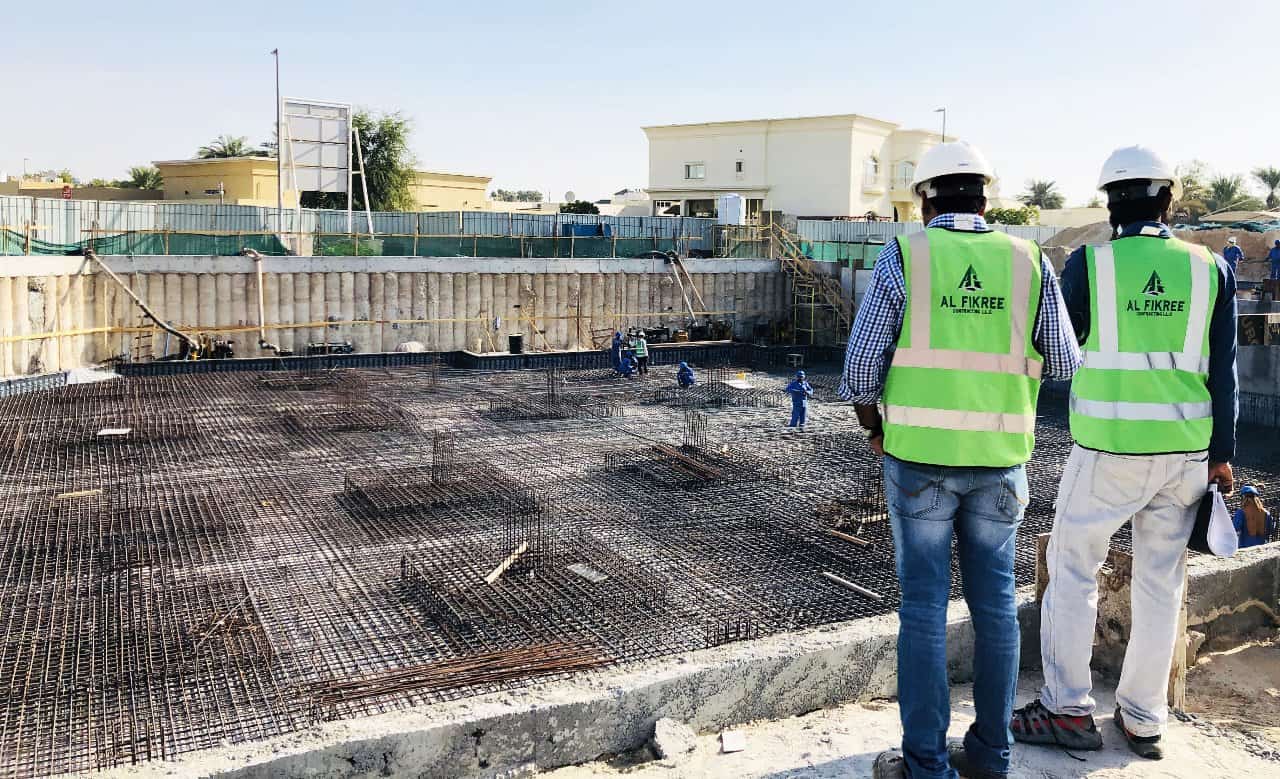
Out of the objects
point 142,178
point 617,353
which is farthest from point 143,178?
point 617,353

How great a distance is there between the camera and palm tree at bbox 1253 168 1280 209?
149 ft

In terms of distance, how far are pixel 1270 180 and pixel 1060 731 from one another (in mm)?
51648

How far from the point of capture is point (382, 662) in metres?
5.04

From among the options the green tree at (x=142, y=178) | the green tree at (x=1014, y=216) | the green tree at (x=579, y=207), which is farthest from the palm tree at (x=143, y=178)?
the green tree at (x=1014, y=216)

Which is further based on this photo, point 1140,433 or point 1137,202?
point 1137,202

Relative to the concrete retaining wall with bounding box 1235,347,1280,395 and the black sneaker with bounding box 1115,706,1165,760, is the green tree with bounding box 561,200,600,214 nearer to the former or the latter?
the concrete retaining wall with bounding box 1235,347,1280,395

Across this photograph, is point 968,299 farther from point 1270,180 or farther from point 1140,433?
point 1270,180

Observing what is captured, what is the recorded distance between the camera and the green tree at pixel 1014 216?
39906 millimetres

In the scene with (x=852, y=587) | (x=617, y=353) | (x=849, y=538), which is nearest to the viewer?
(x=852, y=587)

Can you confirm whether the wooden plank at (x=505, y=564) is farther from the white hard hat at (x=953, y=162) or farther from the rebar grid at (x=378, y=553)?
the white hard hat at (x=953, y=162)

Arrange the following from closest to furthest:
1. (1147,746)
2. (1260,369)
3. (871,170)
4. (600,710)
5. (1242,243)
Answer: (1147,746), (600,710), (1260,369), (1242,243), (871,170)

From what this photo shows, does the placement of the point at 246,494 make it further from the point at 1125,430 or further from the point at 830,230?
the point at 830,230

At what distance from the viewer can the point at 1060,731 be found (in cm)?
349

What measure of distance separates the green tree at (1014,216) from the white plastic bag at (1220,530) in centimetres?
3688
